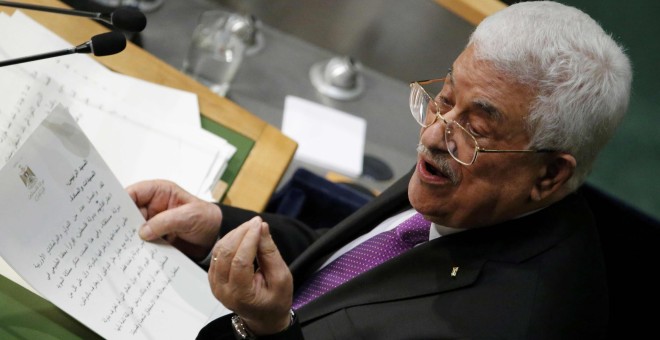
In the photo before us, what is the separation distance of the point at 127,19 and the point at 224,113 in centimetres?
48

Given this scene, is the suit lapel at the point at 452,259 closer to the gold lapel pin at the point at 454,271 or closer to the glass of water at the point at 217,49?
the gold lapel pin at the point at 454,271

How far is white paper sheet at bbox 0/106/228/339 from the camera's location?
1.04 metres

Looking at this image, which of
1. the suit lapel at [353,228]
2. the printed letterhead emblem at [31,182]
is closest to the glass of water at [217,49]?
the suit lapel at [353,228]

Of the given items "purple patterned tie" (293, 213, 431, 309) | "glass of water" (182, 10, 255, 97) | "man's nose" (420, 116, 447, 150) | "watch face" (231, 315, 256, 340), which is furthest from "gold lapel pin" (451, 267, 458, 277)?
"glass of water" (182, 10, 255, 97)

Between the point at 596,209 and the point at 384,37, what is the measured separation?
0.78 m

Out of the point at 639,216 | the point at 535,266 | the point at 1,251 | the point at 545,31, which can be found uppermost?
the point at 545,31

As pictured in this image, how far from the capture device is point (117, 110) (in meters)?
1.46

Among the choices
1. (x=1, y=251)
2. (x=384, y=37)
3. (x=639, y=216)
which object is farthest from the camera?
(x=384, y=37)

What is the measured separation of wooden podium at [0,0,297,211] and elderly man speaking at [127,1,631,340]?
0.13 metres

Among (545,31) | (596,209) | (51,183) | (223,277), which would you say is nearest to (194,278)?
(223,277)

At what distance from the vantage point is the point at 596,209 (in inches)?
69.9

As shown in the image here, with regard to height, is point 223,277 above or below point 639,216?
above

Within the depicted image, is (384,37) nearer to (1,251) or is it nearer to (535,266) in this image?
(535,266)

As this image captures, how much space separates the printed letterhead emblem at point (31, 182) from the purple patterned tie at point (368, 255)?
0.54 meters
